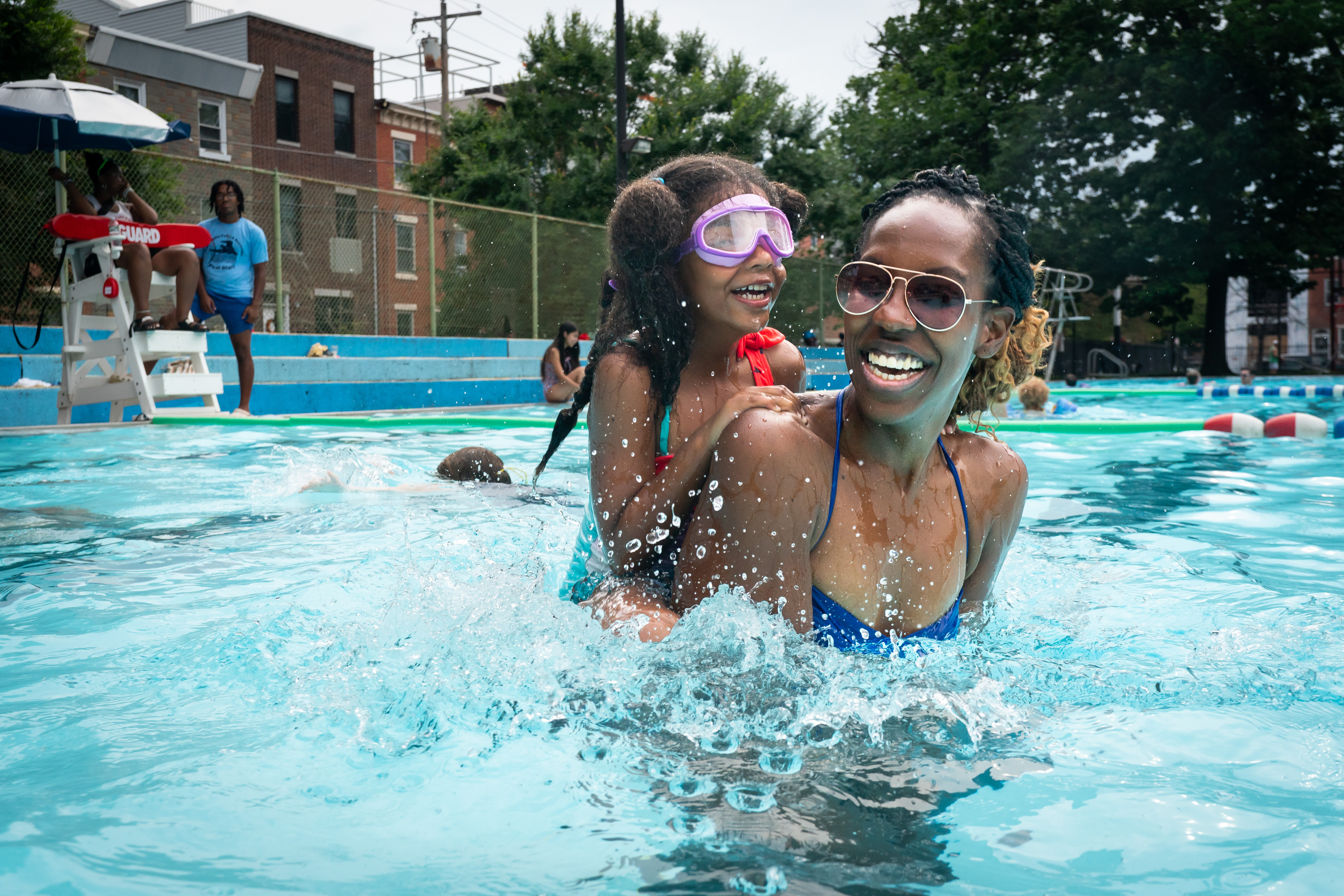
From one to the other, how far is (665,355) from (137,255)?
833 cm

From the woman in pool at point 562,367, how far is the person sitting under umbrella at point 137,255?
4678 mm

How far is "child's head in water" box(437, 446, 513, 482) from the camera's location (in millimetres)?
6469

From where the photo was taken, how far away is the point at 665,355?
112 inches

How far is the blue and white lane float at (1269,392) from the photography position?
16.6 meters

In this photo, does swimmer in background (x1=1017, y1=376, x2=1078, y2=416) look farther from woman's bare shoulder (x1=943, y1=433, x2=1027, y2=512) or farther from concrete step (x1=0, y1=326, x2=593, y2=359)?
woman's bare shoulder (x1=943, y1=433, x2=1027, y2=512)

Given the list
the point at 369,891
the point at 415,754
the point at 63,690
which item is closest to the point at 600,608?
the point at 415,754

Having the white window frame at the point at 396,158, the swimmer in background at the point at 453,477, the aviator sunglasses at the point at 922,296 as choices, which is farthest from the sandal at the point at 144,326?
the white window frame at the point at 396,158

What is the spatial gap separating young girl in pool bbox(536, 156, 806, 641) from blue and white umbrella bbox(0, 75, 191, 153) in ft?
26.8

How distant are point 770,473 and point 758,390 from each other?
0.31m

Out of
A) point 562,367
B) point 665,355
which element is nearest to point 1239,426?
point 562,367

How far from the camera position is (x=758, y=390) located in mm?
2424

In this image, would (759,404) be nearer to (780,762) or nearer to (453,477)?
(780,762)

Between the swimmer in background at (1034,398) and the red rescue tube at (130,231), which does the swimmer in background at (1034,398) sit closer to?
the swimmer in background at (1034,398)

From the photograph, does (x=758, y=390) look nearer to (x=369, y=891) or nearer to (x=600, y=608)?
(x=600, y=608)
